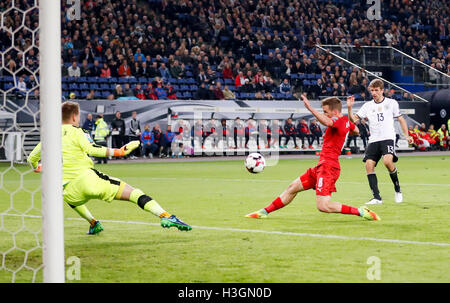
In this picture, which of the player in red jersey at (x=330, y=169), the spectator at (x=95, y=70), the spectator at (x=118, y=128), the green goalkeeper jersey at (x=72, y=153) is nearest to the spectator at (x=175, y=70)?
the spectator at (x=95, y=70)

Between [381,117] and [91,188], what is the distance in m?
5.60

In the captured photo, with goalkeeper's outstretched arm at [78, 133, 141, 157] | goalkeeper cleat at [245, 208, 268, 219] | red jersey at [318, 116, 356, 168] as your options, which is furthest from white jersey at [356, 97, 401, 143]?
goalkeeper's outstretched arm at [78, 133, 141, 157]

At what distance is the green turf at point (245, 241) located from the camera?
5742 millimetres

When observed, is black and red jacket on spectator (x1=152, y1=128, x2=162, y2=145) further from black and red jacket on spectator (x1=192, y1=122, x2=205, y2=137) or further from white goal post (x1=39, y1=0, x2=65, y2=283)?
white goal post (x1=39, y1=0, x2=65, y2=283)

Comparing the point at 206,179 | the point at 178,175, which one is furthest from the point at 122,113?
the point at 206,179

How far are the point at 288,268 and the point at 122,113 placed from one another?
72.9ft

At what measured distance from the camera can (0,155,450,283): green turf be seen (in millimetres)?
5742

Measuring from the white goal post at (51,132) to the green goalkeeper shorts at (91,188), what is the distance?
2.79m

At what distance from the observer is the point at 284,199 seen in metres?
9.14

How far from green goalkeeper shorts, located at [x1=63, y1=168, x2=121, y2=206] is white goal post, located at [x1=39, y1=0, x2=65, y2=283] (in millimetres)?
2787

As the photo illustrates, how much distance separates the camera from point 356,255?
652cm

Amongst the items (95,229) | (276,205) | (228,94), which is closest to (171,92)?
(228,94)

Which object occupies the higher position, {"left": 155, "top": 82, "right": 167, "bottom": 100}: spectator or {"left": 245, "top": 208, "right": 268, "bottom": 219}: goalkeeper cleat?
{"left": 155, "top": 82, "right": 167, "bottom": 100}: spectator

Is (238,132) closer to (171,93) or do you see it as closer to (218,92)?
(218,92)
